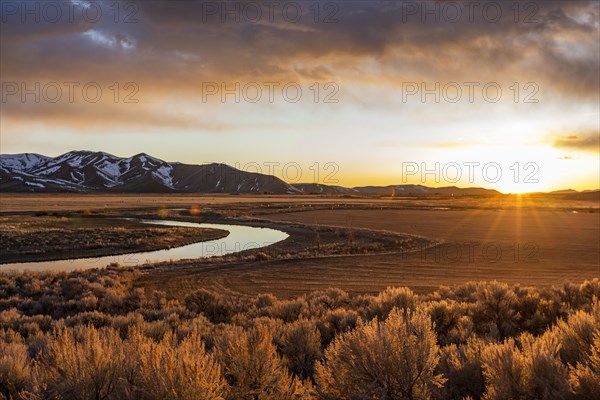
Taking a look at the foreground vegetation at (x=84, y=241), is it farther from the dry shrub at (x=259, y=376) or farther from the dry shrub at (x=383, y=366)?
the dry shrub at (x=383, y=366)

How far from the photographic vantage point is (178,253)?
1325 inches

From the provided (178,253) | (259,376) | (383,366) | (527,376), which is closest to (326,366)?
(259,376)

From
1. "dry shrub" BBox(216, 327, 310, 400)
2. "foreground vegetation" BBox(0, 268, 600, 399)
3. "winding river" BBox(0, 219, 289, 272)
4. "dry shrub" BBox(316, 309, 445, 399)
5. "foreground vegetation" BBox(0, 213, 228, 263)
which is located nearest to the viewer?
"foreground vegetation" BBox(0, 268, 600, 399)

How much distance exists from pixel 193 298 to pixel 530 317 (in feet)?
31.3

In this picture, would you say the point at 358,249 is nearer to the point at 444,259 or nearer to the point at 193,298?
the point at 444,259

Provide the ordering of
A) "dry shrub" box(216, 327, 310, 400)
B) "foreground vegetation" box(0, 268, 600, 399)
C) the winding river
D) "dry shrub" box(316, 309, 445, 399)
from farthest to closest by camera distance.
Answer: the winding river < "dry shrub" box(216, 327, 310, 400) < "dry shrub" box(316, 309, 445, 399) < "foreground vegetation" box(0, 268, 600, 399)

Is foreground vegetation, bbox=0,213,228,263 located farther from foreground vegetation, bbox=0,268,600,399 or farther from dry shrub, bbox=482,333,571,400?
dry shrub, bbox=482,333,571,400

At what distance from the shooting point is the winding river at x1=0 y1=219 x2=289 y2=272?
28.5m

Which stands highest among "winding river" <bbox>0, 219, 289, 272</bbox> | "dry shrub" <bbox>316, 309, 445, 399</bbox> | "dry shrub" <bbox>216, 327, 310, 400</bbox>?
"dry shrub" <bbox>316, 309, 445, 399</bbox>

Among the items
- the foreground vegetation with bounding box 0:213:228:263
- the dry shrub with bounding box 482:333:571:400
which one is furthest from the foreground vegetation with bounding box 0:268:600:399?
the foreground vegetation with bounding box 0:213:228:263

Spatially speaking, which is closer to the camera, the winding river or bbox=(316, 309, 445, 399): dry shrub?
bbox=(316, 309, 445, 399): dry shrub

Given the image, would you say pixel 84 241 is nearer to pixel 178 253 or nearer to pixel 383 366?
pixel 178 253

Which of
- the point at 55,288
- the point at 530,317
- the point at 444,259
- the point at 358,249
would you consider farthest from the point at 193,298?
the point at 358,249

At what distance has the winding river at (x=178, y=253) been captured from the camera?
93.5 ft
